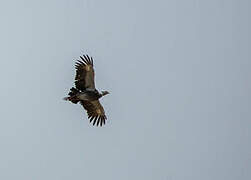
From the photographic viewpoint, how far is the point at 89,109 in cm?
5741

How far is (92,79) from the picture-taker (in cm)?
5466

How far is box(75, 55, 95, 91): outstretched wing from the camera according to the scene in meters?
54.4

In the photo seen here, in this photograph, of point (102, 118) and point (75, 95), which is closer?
point (75, 95)

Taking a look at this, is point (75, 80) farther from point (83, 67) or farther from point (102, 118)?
point (102, 118)

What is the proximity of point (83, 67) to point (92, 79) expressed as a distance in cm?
110

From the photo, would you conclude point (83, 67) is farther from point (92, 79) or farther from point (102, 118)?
point (102, 118)

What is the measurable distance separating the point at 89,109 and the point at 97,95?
2.52 metres

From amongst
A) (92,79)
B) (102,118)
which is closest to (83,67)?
(92,79)

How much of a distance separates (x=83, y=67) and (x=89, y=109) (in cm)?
424

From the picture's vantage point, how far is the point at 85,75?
179 ft

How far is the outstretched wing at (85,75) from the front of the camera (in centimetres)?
5438

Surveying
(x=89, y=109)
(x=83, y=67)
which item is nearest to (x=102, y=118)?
(x=89, y=109)

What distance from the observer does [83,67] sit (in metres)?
54.6

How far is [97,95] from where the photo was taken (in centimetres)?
5525
